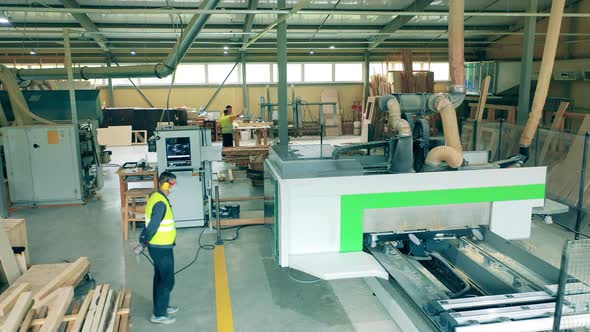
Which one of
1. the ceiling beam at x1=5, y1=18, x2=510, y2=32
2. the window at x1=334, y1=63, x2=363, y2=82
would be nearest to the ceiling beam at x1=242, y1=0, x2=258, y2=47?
the ceiling beam at x1=5, y1=18, x2=510, y2=32

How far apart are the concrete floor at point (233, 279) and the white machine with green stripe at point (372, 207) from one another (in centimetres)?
123

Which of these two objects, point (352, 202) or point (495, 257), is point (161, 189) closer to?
point (352, 202)

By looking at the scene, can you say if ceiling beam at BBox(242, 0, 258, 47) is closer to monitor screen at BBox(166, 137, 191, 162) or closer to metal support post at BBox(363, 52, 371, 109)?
metal support post at BBox(363, 52, 371, 109)

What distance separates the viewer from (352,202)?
11.6 feet

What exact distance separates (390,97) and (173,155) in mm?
3876

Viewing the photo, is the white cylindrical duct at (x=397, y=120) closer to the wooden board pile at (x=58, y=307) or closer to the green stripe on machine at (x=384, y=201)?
the green stripe on machine at (x=384, y=201)

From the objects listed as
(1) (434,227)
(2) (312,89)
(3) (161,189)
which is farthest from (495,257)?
(2) (312,89)

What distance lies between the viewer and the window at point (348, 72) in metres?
20.3

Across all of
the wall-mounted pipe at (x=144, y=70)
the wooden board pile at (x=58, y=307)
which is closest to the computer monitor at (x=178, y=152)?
the wall-mounted pipe at (x=144, y=70)

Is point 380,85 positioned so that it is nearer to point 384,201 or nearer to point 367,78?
point 367,78

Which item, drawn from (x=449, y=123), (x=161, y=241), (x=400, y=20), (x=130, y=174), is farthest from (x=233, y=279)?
(x=400, y=20)

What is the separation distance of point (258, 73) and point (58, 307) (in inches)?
647

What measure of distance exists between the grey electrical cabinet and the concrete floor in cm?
46

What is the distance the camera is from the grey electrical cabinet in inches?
331
